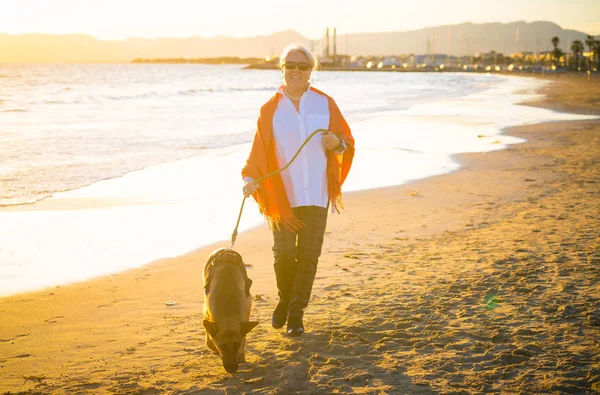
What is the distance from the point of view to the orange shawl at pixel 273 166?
4.21 metres

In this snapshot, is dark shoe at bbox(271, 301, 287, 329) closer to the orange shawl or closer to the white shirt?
the orange shawl

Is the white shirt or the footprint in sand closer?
the white shirt

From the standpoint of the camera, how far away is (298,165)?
13.9 feet

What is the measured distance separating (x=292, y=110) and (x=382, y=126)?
61.3 ft

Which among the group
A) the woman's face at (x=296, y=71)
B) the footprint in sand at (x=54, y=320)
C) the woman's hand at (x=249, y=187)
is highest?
the woman's face at (x=296, y=71)

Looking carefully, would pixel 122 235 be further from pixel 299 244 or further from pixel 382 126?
pixel 382 126

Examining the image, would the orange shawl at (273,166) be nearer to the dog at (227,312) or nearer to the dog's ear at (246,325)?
the dog at (227,312)

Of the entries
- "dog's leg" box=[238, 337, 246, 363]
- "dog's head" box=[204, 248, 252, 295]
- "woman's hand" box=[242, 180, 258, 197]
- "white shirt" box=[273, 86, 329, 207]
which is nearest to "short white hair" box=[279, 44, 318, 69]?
"white shirt" box=[273, 86, 329, 207]

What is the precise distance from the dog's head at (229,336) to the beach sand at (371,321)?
15 cm

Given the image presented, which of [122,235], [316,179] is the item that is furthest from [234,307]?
[122,235]

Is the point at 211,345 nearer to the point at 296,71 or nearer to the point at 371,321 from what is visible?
the point at 371,321

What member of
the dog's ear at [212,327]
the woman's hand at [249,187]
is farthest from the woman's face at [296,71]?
the dog's ear at [212,327]

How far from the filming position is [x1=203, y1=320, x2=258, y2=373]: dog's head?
362cm

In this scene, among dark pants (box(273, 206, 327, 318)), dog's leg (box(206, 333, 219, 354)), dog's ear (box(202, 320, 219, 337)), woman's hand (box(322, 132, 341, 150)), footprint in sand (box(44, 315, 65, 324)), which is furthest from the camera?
footprint in sand (box(44, 315, 65, 324))
